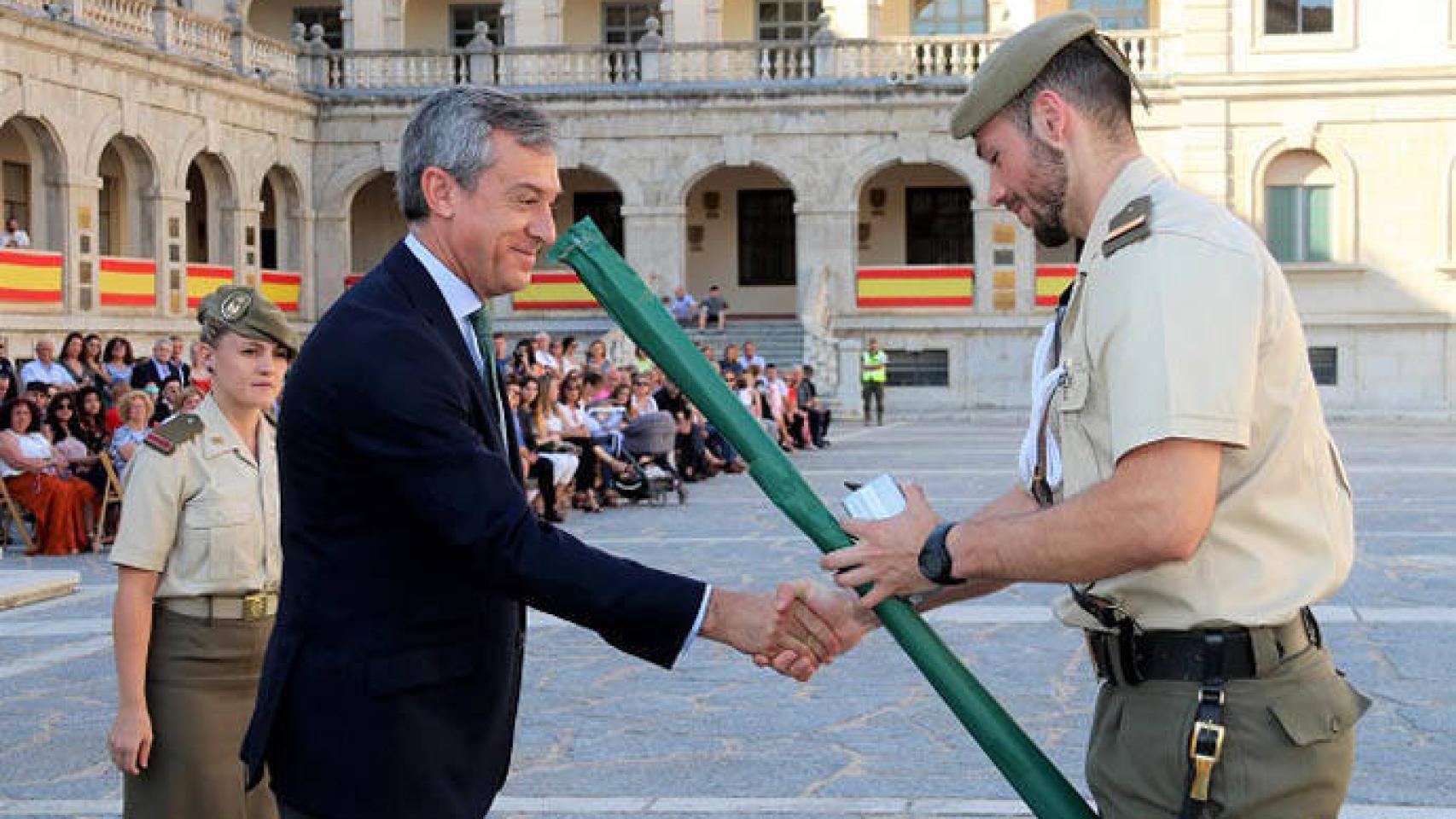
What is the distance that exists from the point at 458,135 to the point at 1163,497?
1.44 meters

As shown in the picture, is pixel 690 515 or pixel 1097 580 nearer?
pixel 1097 580

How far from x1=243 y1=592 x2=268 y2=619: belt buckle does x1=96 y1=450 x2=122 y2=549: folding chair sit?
1135 centimetres

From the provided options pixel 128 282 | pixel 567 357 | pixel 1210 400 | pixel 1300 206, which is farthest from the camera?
pixel 1300 206

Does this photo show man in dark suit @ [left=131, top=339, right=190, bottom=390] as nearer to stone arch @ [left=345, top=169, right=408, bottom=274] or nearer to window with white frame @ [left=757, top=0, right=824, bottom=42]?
stone arch @ [left=345, top=169, right=408, bottom=274]

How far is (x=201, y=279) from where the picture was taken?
34.2m

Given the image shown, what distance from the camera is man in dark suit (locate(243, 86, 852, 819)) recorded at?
323 cm

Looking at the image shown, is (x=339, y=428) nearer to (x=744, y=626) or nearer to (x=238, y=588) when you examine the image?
(x=744, y=626)

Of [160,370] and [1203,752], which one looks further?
[160,370]

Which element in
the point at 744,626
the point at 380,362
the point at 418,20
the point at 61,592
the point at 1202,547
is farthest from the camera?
the point at 418,20

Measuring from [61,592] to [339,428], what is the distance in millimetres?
10085

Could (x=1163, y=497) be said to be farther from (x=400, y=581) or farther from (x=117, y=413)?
(x=117, y=413)

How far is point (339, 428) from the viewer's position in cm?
327

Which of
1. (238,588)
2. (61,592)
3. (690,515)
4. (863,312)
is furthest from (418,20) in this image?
(238,588)

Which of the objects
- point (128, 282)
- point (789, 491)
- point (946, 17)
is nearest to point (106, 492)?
point (789, 491)
